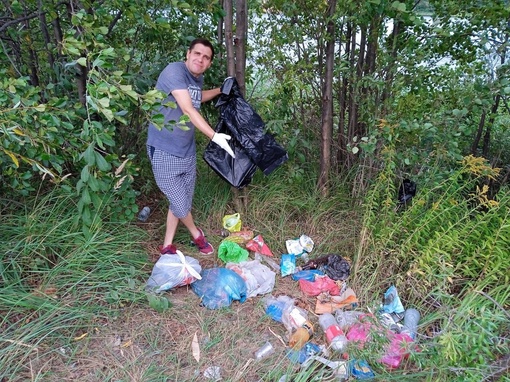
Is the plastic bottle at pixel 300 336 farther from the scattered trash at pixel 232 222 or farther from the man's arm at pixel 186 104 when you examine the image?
the man's arm at pixel 186 104

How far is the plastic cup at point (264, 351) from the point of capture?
211cm

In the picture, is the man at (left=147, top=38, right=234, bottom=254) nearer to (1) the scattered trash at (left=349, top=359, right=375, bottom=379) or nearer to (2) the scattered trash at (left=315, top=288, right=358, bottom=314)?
(2) the scattered trash at (left=315, top=288, right=358, bottom=314)

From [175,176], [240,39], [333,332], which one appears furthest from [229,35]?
[333,332]

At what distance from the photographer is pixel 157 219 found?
3143 millimetres

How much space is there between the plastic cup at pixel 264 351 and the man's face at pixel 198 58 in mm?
1761

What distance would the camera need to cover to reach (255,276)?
2648 mm

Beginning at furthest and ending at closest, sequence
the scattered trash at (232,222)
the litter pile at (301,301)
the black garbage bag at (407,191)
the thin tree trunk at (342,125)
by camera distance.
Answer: the thin tree trunk at (342,125), the scattered trash at (232,222), the black garbage bag at (407,191), the litter pile at (301,301)

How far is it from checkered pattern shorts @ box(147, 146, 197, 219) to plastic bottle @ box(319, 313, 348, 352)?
1.18 meters

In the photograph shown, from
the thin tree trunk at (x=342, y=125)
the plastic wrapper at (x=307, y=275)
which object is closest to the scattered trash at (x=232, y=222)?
the plastic wrapper at (x=307, y=275)

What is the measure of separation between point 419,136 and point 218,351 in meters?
1.91

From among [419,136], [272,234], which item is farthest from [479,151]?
[272,234]

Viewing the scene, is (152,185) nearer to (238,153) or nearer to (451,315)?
(238,153)

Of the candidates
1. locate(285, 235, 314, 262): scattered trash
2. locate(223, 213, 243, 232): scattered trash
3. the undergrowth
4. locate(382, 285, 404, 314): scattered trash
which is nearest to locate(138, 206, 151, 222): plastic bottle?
the undergrowth

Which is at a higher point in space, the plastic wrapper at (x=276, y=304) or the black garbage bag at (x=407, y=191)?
the black garbage bag at (x=407, y=191)
